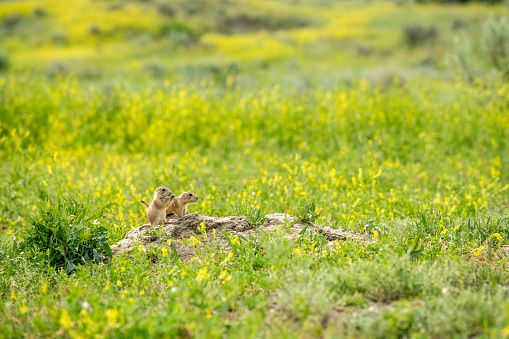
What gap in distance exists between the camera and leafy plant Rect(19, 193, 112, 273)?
4.71 metres

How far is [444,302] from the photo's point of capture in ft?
11.5

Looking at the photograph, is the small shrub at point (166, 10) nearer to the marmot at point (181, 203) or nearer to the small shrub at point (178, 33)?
the small shrub at point (178, 33)

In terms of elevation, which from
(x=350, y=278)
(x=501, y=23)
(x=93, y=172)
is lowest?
(x=93, y=172)

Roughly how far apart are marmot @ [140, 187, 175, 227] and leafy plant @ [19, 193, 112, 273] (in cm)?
57

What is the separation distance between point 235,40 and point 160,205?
23826 millimetres

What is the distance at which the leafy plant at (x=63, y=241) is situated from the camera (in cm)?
471

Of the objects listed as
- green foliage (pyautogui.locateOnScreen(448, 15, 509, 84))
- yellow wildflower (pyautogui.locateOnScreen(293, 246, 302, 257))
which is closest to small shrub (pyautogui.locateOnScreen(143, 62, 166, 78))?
green foliage (pyautogui.locateOnScreen(448, 15, 509, 84))

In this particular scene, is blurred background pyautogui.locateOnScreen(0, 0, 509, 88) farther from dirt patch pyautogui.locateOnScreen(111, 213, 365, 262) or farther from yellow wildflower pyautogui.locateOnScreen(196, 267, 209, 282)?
yellow wildflower pyautogui.locateOnScreen(196, 267, 209, 282)

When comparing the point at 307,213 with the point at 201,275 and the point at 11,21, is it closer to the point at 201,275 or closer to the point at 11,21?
the point at 201,275

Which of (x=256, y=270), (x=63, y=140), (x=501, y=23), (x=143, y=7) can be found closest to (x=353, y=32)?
(x=143, y=7)

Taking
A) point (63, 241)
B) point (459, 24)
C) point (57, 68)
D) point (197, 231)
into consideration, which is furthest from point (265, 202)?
point (459, 24)

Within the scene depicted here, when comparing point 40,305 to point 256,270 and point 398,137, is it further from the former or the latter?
point 398,137

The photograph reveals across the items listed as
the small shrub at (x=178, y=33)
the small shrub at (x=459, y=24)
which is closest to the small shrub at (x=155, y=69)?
the small shrub at (x=178, y=33)

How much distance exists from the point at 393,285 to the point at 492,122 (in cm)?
755
